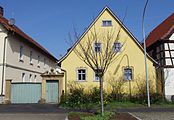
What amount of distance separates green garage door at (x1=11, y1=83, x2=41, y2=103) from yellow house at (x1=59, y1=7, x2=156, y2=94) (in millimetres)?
2743

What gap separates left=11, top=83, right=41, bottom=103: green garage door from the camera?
27.4m

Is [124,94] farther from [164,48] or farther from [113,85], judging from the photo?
[164,48]

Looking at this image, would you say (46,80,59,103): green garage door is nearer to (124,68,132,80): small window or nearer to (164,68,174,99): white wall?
(124,68,132,80): small window

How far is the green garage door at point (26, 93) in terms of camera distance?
27439 mm

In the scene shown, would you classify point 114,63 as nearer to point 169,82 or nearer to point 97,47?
point 97,47

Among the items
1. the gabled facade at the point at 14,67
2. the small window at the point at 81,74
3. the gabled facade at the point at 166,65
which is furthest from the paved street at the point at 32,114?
the gabled facade at the point at 166,65

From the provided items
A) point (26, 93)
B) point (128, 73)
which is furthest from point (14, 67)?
point (128, 73)

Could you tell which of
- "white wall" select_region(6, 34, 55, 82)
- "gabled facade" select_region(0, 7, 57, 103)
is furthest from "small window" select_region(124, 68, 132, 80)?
"white wall" select_region(6, 34, 55, 82)

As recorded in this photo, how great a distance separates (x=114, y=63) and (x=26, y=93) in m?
9.10

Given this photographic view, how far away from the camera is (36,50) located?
3775 centimetres

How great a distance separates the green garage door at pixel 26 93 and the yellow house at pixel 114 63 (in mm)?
2743

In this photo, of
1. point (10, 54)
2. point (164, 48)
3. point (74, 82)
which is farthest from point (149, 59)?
point (10, 54)

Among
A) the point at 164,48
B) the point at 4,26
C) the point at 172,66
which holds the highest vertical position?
the point at 4,26

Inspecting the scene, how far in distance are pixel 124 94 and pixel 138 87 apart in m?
1.60
